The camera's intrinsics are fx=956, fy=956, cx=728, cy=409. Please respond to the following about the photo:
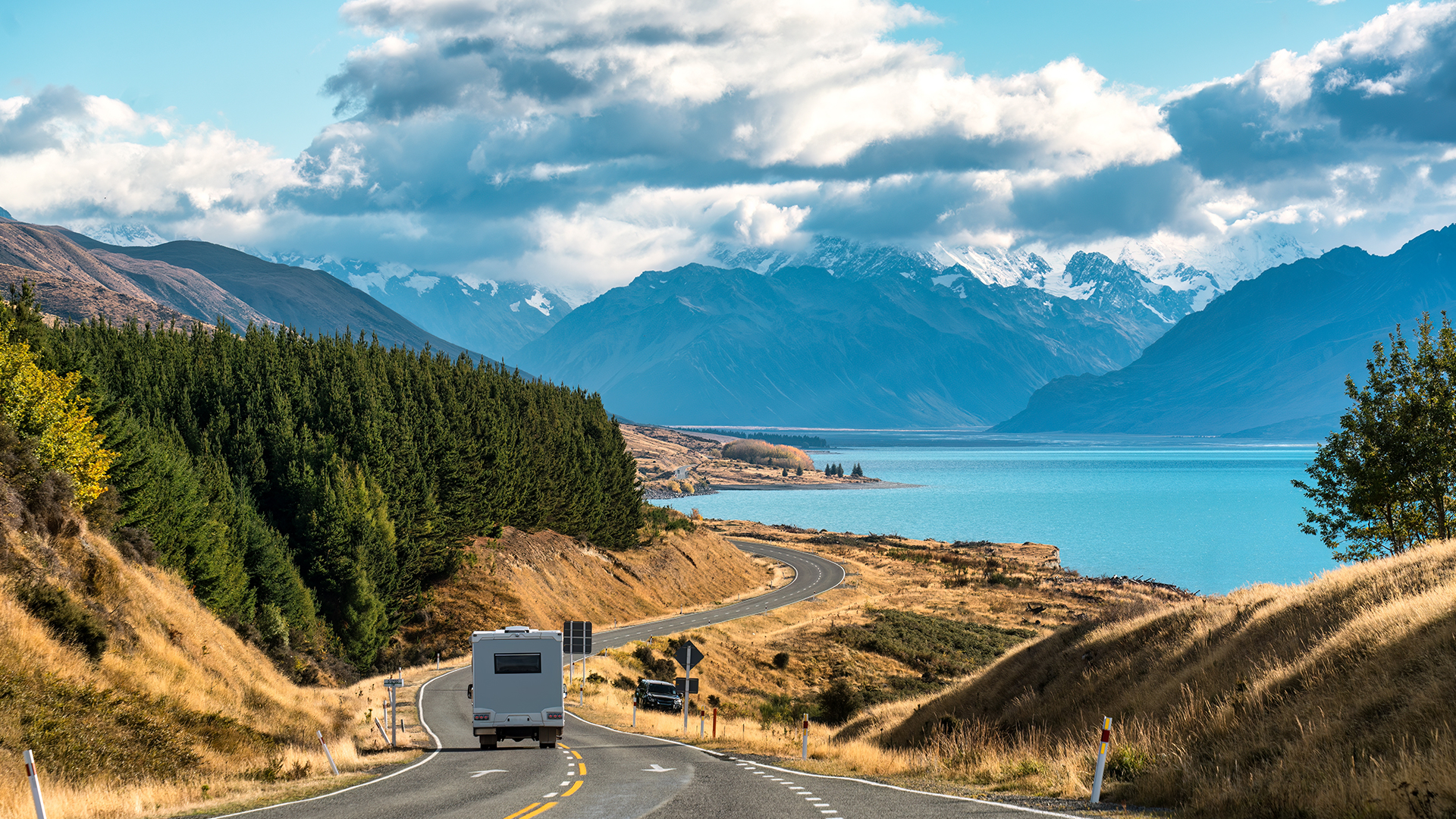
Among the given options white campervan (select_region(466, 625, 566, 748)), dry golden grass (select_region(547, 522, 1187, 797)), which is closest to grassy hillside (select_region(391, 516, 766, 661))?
dry golden grass (select_region(547, 522, 1187, 797))

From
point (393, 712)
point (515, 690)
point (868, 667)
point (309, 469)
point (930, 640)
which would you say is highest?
point (309, 469)

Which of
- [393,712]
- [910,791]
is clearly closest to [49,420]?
[393,712]

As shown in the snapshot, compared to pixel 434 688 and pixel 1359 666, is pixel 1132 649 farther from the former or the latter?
pixel 434 688

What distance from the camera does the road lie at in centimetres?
1480

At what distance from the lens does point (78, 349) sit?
177ft

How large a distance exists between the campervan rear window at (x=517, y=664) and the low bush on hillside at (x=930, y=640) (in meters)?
44.1

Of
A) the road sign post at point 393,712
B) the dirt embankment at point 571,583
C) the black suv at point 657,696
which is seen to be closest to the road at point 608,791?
the road sign post at point 393,712

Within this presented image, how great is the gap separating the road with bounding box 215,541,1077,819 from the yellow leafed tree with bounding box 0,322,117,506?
61.4 feet

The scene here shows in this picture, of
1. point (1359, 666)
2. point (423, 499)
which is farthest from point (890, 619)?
point (1359, 666)

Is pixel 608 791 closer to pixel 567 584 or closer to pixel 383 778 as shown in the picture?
pixel 383 778

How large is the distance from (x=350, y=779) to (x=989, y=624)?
237 ft

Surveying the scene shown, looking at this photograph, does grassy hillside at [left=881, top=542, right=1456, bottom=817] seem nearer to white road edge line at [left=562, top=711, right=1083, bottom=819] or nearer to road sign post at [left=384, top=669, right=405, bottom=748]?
white road edge line at [left=562, top=711, right=1083, bottom=819]

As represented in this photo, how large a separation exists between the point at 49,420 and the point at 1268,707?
1596 inches

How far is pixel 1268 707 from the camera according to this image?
50.6 ft
